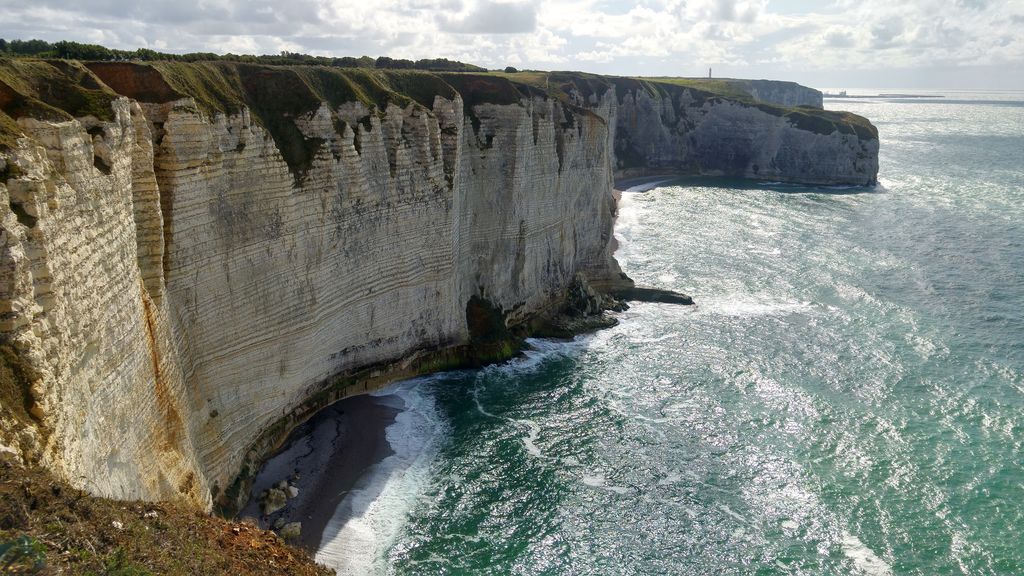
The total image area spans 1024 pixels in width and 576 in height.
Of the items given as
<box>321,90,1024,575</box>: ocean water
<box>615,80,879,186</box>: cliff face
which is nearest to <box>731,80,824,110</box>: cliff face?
<box>615,80,879,186</box>: cliff face

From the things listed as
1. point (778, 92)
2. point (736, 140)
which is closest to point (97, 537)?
point (736, 140)

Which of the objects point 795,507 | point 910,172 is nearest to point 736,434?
point 795,507

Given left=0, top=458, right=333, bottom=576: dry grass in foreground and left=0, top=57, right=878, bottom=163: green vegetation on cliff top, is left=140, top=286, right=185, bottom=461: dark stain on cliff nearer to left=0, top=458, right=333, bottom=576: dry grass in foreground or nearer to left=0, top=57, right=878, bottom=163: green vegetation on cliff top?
left=0, top=458, right=333, bottom=576: dry grass in foreground

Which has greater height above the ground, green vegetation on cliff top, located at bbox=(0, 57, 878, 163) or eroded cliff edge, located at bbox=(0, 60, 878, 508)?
green vegetation on cliff top, located at bbox=(0, 57, 878, 163)

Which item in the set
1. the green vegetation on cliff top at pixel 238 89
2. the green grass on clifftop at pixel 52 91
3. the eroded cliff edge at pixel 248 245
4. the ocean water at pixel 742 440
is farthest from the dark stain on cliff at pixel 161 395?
the ocean water at pixel 742 440

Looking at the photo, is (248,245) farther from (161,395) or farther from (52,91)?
(52,91)

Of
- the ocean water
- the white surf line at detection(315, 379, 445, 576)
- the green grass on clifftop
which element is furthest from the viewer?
the ocean water
